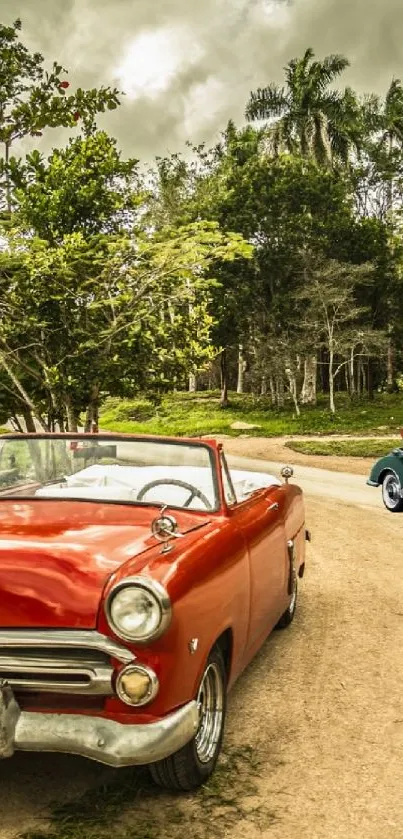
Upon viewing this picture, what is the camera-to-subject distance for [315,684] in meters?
4.46

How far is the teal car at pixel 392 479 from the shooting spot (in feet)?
38.5

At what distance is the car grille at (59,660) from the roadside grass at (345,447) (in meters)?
20.8

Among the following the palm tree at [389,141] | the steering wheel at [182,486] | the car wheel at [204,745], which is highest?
the palm tree at [389,141]

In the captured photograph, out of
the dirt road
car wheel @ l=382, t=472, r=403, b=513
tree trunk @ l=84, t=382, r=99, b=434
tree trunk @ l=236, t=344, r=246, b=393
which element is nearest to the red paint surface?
the dirt road

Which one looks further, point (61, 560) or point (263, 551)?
point (263, 551)

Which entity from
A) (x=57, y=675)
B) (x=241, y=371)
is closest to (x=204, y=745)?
(x=57, y=675)

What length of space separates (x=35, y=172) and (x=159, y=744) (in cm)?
1158

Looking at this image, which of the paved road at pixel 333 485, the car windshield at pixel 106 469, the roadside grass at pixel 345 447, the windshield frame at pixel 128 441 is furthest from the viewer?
the roadside grass at pixel 345 447

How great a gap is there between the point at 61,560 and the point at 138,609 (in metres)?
0.41

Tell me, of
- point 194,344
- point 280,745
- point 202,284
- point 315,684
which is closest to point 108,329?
point 202,284

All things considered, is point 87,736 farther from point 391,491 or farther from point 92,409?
point 391,491

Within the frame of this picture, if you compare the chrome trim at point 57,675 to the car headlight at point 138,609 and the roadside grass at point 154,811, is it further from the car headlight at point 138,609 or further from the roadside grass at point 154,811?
the roadside grass at point 154,811

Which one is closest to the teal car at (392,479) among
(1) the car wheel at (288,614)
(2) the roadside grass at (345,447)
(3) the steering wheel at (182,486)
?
(1) the car wheel at (288,614)

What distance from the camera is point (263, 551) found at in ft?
14.4
